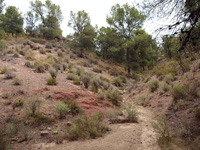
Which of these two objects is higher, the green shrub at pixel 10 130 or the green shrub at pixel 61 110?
the green shrub at pixel 61 110

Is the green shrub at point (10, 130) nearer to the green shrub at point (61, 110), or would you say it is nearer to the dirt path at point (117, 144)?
the dirt path at point (117, 144)

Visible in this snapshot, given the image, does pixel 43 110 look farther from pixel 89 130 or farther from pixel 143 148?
pixel 143 148

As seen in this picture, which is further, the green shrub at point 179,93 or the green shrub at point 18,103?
the green shrub at point 179,93

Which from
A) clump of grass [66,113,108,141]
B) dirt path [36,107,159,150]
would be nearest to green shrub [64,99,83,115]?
clump of grass [66,113,108,141]

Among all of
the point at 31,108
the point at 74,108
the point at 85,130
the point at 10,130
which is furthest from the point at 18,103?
the point at 85,130

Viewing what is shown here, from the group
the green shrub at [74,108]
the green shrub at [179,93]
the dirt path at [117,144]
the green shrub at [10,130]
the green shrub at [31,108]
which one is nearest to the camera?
the dirt path at [117,144]

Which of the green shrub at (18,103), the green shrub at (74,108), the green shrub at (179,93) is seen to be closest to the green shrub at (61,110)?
the green shrub at (74,108)

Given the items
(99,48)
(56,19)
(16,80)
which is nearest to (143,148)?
(16,80)

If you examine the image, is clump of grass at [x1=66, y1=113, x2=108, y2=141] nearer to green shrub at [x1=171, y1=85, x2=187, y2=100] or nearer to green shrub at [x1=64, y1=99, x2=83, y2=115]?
green shrub at [x1=64, y1=99, x2=83, y2=115]

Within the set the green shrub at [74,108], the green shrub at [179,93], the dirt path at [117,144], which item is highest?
the green shrub at [179,93]

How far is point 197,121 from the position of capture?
13.5 ft

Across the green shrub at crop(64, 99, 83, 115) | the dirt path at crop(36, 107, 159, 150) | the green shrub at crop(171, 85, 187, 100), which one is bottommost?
the dirt path at crop(36, 107, 159, 150)

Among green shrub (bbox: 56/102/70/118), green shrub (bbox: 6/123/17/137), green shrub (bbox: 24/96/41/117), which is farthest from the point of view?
green shrub (bbox: 56/102/70/118)

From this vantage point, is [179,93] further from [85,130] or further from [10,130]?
[10,130]
